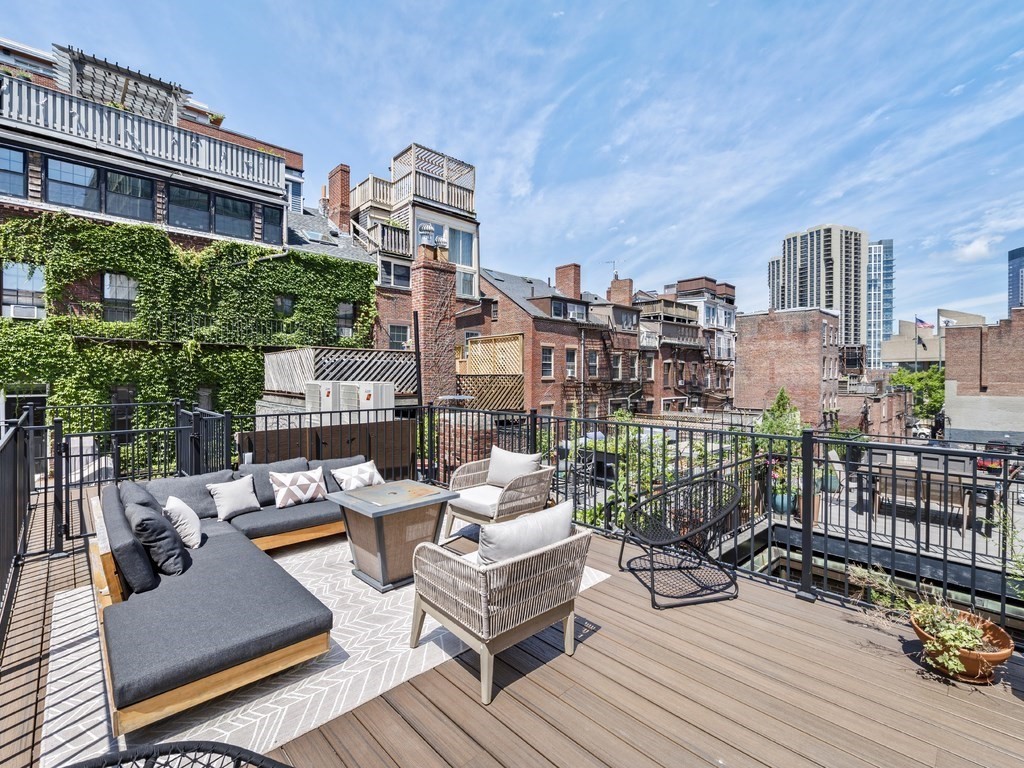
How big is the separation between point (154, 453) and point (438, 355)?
916 cm

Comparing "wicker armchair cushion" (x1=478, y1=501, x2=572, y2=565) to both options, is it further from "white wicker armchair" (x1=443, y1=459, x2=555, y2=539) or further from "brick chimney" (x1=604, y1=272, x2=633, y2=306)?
"brick chimney" (x1=604, y1=272, x2=633, y2=306)

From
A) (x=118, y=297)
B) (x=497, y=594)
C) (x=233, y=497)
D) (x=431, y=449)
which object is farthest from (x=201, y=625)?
(x=118, y=297)

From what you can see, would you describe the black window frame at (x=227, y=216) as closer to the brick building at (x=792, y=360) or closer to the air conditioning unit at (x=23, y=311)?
the air conditioning unit at (x=23, y=311)

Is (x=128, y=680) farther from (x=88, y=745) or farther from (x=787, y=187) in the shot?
(x=787, y=187)

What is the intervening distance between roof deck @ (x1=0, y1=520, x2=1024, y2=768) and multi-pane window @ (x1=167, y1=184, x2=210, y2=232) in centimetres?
1441

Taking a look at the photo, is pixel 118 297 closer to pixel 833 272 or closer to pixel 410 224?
pixel 410 224

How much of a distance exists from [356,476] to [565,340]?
19.4 m

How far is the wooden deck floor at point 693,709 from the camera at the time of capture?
2170 mm

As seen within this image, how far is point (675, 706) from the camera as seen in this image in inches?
98.6

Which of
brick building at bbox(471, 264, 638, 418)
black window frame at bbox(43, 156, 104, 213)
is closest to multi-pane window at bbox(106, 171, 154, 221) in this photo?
black window frame at bbox(43, 156, 104, 213)

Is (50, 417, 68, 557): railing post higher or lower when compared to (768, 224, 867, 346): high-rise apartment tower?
lower

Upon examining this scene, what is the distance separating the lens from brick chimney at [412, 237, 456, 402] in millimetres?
11219

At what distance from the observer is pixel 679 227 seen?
70.3 feet

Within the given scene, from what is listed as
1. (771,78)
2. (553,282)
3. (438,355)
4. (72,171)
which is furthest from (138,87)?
(553,282)
